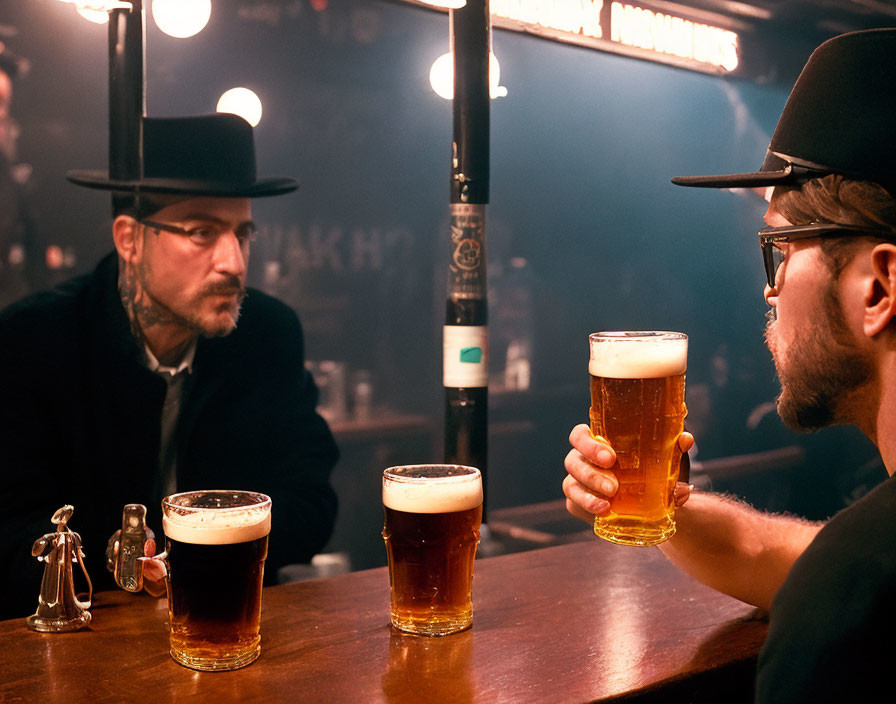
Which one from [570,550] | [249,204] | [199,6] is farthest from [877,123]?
[199,6]

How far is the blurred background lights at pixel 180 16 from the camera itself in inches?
83.2

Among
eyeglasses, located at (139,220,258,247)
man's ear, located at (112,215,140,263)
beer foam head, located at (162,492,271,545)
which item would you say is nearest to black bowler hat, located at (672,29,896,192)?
beer foam head, located at (162,492,271,545)

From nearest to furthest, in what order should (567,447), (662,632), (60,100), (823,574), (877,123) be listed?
(823,574) → (877,123) → (662,632) → (60,100) → (567,447)

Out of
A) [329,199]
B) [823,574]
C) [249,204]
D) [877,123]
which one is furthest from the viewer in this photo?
[329,199]

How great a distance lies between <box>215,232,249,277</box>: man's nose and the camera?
219cm

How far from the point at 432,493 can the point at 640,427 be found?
1.20 feet

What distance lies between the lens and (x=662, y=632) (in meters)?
1.54

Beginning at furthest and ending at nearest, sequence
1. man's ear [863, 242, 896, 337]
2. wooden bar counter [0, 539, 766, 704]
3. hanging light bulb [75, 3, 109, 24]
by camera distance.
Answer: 1. hanging light bulb [75, 3, 109, 24]
2. man's ear [863, 242, 896, 337]
3. wooden bar counter [0, 539, 766, 704]

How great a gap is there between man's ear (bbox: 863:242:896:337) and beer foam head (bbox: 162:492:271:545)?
1.03 m

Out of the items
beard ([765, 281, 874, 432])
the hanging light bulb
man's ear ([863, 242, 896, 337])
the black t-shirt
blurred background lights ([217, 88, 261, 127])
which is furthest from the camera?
blurred background lights ([217, 88, 261, 127])

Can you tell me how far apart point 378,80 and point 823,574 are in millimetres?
2455

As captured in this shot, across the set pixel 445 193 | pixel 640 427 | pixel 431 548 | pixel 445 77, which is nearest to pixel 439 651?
pixel 431 548

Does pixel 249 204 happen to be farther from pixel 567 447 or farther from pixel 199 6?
pixel 567 447

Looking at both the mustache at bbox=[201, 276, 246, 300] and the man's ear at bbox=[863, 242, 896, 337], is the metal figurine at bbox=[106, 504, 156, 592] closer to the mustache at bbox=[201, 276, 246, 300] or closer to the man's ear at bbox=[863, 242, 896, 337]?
the mustache at bbox=[201, 276, 246, 300]
